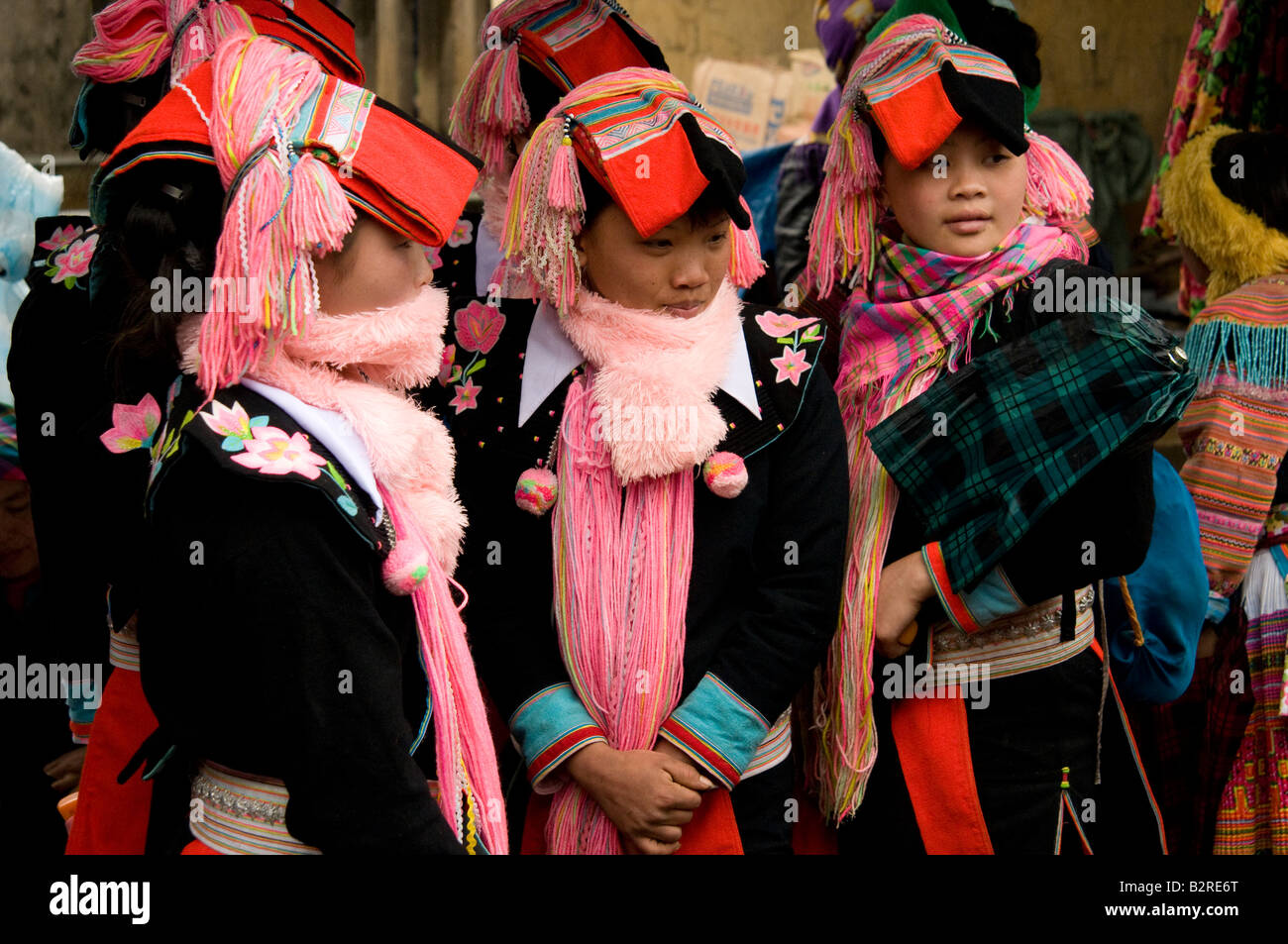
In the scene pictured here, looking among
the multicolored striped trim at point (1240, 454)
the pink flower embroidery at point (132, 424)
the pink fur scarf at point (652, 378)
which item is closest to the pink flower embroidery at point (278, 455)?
the pink flower embroidery at point (132, 424)

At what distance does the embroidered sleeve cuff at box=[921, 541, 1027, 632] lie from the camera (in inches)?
80.0

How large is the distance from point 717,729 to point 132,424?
3.25ft

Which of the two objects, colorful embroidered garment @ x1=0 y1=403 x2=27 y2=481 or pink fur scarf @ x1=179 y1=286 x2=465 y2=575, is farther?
colorful embroidered garment @ x1=0 y1=403 x2=27 y2=481

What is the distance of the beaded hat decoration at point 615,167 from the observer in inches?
74.5

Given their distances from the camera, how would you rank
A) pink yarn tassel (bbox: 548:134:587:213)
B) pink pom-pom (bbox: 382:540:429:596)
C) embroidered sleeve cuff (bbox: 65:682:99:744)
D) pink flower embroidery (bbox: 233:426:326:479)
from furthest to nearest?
embroidered sleeve cuff (bbox: 65:682:99:744)
pink yarn tassel (bbox: 548:134:587:213)
pink pom-pom (bbox: 382:540:429:596)
pink flower embroidery (bbox: 233:426:326:479)

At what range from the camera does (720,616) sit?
6.59ft

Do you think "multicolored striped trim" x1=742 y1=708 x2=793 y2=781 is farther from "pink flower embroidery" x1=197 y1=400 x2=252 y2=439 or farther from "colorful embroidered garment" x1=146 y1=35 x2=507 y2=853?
"pink flower embroidery" x1=197 y1=400 x2=252 y2=439

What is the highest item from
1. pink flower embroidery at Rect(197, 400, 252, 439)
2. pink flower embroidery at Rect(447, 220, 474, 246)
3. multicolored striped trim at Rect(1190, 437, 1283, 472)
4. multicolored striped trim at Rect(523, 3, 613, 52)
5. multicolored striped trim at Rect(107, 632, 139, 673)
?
multicolored striped trim at Rect(523, 3, 613, 52)

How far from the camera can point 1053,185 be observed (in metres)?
2.27

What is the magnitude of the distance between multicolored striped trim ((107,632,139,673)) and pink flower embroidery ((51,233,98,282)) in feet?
2.25

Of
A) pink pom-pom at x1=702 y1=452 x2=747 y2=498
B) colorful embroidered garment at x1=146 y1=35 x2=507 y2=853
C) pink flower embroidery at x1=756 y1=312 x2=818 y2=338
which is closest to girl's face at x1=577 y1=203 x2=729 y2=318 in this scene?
pink flower embroidery at x1=756 y1=312 x2=818 y2=338

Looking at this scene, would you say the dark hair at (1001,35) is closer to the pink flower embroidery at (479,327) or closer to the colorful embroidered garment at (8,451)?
the pink flower embroidery at (479,327)

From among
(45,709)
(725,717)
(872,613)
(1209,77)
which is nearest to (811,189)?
(1209,77)

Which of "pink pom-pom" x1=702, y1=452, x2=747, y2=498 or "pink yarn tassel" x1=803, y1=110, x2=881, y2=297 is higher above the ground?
"pink yarn tassel" x1=803, y1=110, x2=881, y2=297
